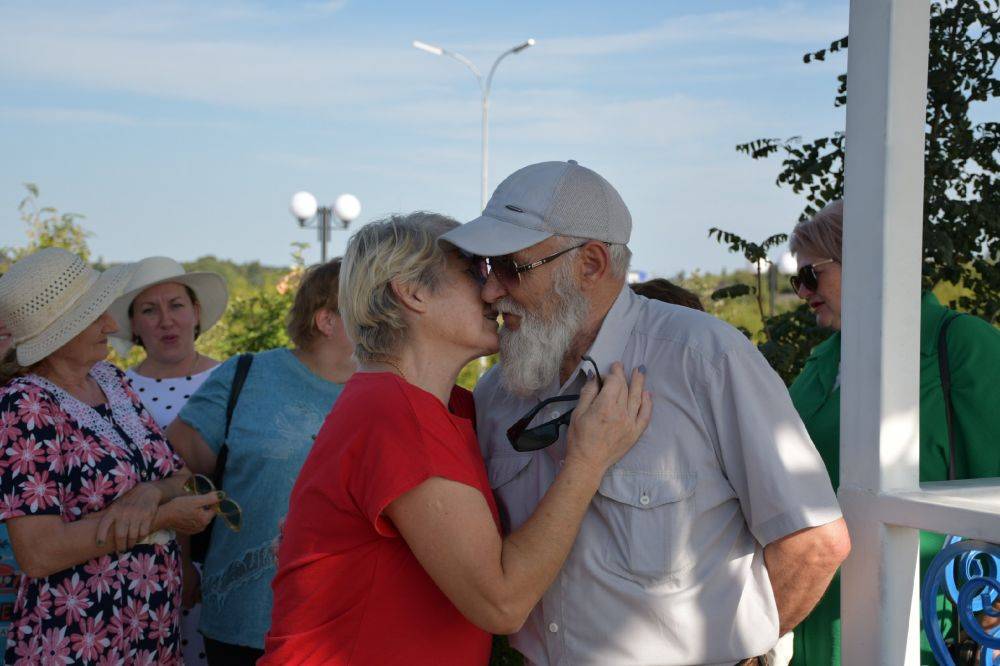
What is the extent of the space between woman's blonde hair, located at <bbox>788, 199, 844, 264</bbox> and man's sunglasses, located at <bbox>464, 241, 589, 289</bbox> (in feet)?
4.31

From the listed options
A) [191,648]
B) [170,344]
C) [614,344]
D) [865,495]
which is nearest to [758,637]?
[865,495]

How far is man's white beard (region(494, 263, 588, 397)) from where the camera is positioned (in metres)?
2.26

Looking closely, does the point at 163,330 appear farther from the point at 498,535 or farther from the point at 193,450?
the point at 498,535

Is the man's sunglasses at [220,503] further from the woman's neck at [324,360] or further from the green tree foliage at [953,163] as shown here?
the green tree foliage at [953,163]

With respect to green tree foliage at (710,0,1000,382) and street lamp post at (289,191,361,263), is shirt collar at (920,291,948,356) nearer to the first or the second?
green tree foliage at (710,0,1000,382)

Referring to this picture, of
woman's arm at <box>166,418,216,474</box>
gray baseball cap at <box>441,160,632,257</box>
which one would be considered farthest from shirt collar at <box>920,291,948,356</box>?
woman's arm at <box>166,418,216,474</box>

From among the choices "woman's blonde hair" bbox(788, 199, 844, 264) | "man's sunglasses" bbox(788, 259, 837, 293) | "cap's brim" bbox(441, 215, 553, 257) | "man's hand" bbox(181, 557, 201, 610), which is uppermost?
"woman's blonde hair" bbox(788, 199, 844, 264)

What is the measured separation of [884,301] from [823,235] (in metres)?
1.15

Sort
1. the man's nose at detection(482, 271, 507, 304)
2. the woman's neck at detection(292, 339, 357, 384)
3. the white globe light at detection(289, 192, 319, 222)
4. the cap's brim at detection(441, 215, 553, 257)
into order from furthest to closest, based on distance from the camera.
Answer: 1. the white globe light at detection(289, 192, 319, 222)
2. the woman's neck at detection(292, 339, 357, 384)
3. the man's nose at detection(482, 271, 507, 304)
4. the cap's brim at detection(441, 215, 553, 257)

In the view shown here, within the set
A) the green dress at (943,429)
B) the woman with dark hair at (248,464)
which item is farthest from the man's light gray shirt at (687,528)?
the woman with dark hair at (248,464)

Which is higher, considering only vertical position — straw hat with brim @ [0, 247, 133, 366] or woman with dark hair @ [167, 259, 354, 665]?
straw hat with brim @ [0, 247, 133, 366]

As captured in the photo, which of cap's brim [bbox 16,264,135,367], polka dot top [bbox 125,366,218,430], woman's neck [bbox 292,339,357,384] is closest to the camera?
cap's brim [bbox 16,264,135,367]

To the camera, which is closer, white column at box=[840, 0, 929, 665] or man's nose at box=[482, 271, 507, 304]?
white column at box=[840, 0, 929, 665]

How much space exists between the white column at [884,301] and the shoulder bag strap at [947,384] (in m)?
0.63
